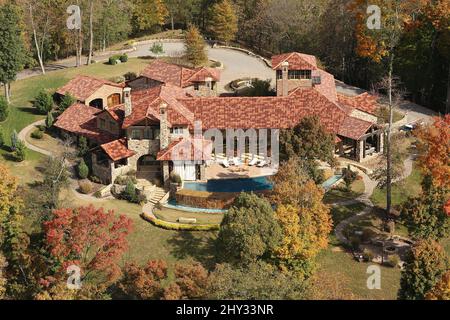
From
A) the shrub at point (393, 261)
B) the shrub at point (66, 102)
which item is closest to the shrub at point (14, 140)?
the shrub at point (66, 102)

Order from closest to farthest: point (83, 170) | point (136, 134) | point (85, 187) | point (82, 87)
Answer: point (85, 187), point (83, 170), point (136, 134), point (82, 87)

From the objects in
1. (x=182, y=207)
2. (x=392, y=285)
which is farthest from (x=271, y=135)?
(x=392, y=285)

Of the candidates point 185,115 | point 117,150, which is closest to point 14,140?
point 117,150

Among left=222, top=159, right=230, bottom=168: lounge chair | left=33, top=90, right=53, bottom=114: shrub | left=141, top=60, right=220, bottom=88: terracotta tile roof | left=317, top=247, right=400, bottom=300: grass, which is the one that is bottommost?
left=317, top=247, right=400, bottom=300: grass

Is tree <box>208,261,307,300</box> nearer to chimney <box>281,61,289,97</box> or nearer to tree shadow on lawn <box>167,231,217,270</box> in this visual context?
tree shadow on lawn <box>167,231,217,270</box>

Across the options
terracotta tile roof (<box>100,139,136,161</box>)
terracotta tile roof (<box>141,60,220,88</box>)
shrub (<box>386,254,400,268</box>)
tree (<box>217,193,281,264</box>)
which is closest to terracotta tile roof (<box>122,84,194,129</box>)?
terracotta tile roof (<box>100,139,136,161</box>)

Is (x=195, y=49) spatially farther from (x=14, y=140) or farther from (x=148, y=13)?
(x=14, y=140)
